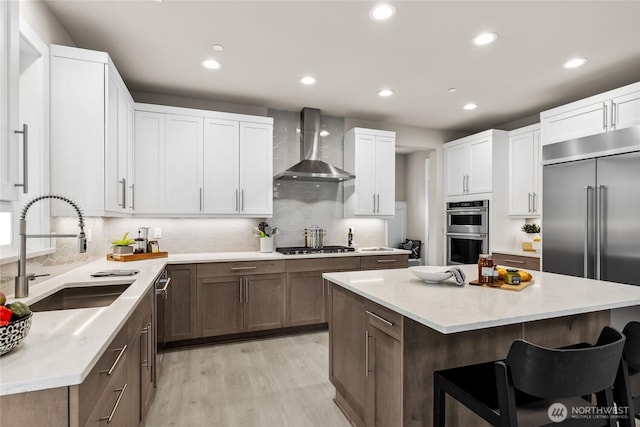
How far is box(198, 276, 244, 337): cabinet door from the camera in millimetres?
3395

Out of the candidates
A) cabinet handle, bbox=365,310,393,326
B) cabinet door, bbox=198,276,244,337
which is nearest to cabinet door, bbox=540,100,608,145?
cabinet handle, bbox=365,310,393,326

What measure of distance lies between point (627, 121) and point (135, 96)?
4.96 metres

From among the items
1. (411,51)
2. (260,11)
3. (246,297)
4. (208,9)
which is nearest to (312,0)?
(260,11)

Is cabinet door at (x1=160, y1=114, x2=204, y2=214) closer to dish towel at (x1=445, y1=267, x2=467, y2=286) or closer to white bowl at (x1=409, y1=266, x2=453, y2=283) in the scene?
white bowl at (x1=409, y1=266, x2=453, y2=283)

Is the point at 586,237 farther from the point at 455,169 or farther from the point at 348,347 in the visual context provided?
the point at 348,347

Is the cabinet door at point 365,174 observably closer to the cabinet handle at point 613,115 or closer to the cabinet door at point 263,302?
the cabinet door at point 263,302

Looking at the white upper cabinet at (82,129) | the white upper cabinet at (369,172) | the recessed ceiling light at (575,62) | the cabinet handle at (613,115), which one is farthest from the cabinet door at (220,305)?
the cabinet handle at (613,115)

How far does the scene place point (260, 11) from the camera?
7.59 feet

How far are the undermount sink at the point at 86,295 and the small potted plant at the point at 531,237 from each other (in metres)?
4.56

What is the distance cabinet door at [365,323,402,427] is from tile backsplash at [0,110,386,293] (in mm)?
2662

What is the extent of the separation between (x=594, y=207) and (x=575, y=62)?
53.3 inches

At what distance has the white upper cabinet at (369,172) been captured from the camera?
4.45m

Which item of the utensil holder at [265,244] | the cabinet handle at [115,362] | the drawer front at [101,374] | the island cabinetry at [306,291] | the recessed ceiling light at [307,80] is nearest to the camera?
the drawer front at [101,374]

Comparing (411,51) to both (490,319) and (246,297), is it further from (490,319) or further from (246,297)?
(246,297)
